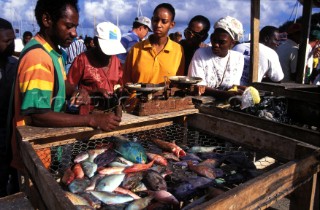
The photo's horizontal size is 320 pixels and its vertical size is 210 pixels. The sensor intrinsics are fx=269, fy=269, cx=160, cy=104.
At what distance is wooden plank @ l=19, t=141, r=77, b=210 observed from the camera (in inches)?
59.2

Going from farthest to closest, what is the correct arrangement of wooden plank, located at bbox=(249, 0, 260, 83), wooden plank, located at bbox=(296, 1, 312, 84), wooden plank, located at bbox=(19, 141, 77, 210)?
wooden plank, located at bbox=(296, 1, 312, 84)
wooden plank, located at bbox=(249, 0, 260, 83)
wooden plank, located at bbox=(19, 141, 77, 210)

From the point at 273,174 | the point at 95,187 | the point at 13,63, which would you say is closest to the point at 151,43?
the point at 13,63

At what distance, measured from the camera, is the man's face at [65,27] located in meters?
2.63

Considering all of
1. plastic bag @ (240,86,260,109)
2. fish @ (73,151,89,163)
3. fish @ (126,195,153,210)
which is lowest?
fish @ (126,195,153,210)

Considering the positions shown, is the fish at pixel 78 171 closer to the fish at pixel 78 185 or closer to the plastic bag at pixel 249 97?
the fish at pixel 78 185

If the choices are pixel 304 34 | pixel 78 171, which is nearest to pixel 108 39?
pixel 78 171

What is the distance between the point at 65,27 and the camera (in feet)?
8.73

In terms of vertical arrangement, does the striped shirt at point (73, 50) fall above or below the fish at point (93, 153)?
above

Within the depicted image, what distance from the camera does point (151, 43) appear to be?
14.8 feet

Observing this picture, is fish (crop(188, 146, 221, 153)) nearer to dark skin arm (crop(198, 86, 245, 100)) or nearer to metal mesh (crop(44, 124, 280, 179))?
metal mesh (crop(44, 124, 280, 179))

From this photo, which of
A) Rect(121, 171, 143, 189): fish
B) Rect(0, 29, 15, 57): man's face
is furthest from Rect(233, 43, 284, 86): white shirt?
Rect(0, 29, 15, 57): man's face

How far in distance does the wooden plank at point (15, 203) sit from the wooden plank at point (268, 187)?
68.6 inches

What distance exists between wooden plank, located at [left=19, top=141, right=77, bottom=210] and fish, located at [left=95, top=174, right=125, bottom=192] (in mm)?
634

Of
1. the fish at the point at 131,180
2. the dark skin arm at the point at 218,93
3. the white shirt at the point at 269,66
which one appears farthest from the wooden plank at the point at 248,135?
the white shirt at the point at 269,66
